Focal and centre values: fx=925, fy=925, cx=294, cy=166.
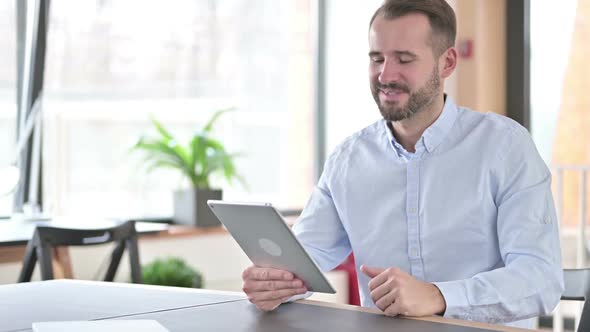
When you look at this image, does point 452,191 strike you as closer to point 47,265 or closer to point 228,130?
point 47,265

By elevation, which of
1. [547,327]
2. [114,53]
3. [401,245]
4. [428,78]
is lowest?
[547,327]

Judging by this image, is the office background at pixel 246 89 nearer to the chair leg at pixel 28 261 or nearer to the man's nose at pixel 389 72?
the chair leg at pixel 28 261

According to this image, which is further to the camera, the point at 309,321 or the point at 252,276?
the point at 252,276

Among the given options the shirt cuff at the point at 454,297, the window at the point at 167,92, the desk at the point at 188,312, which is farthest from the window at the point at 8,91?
the shirt cuff at the point at 454,297

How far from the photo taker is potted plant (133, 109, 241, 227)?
15.2 ft

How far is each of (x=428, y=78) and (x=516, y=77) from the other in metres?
3.13

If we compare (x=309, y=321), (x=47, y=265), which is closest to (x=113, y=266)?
(x=47, y=265)

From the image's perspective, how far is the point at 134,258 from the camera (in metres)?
3.52

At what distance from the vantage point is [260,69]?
530 cm

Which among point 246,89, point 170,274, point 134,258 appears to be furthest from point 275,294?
point 246,89

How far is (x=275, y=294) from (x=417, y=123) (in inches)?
24.4

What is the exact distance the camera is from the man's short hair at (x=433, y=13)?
212 cm

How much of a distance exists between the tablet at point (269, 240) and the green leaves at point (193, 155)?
9.33 ft

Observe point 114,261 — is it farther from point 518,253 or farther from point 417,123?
point 518,253
